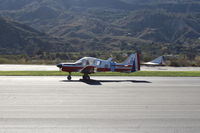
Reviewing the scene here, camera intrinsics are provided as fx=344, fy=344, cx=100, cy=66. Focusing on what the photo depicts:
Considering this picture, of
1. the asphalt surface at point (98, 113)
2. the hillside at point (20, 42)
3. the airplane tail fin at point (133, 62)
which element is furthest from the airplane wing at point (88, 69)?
the hillside at point (20, 42)

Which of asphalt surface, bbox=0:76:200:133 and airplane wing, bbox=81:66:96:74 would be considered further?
airplane wing, bbox=81:66:96:74

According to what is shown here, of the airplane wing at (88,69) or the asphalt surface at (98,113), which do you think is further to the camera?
the airplane wing at (88,69)

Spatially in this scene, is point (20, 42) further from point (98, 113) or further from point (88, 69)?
point (98, 113)

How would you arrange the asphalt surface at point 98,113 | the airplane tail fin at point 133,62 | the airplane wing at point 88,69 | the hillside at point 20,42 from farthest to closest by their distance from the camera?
1. the hillside at point 20,42
2. the airplane tail fin at point 133,62
3. the airplane wing at point 88,69
4. the asphalt surface at point 98,113

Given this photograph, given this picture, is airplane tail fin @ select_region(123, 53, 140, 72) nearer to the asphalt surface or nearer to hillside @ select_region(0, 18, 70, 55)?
the asphalt surface

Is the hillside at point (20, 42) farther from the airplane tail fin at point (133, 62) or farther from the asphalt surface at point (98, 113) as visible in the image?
the asphalt surface at point (98, 113)

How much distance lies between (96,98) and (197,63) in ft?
139

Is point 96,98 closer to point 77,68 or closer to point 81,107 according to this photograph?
point 81,107

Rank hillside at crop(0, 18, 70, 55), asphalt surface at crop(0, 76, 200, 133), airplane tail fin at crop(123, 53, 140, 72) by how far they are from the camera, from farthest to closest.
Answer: hillside at crop(0, 18, 70, 55) → airplane tail fin at crop(123, 53, 140, 72) → asphalt surface at crop(0, 76, 200, 133)

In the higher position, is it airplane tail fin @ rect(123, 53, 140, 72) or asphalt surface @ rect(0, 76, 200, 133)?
airplane tail fin @ rect(123, 53, 140, 72)

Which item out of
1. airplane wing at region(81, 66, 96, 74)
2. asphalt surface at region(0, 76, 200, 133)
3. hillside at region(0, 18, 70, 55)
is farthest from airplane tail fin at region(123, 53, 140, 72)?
hillside at region(0, 18, 70, 55)

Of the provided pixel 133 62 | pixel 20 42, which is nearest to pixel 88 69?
pixel 133 62

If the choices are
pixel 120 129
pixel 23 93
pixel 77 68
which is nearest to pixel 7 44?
pixel 77 68

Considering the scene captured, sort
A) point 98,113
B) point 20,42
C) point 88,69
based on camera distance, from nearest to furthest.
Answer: point 98,113, point 88,69, point 20,42
